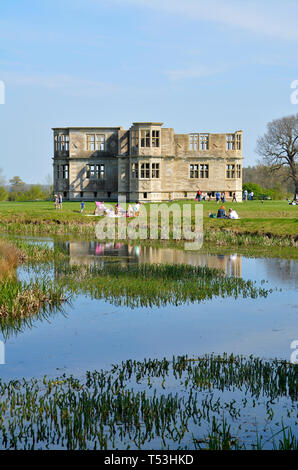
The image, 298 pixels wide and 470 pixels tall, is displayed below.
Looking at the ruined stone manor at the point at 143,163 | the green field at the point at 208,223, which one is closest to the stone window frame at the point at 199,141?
the ruined stone manor at the point at 143,163

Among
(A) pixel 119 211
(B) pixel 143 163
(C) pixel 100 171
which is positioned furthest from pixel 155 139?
(A) pixel 119 211

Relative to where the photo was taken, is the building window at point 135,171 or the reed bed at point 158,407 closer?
the reed bed at point 158,407

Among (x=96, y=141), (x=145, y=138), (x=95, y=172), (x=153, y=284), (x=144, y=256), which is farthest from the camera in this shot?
(x=95, y=172)

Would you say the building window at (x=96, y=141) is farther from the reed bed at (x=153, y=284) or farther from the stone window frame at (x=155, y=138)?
the reed bed at (x=153, y=284)

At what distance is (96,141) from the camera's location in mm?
63031

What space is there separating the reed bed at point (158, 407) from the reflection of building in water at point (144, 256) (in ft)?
35.1

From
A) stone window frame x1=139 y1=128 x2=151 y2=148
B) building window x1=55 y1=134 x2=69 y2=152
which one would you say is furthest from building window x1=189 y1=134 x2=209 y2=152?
building window x1=55 y1=134 x2=69 y2=152

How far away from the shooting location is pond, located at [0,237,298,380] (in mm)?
10422

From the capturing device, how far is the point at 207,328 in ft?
41.4

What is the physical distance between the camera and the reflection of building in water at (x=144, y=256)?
74.3ft

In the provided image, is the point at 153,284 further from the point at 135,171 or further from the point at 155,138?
the point at 155,138

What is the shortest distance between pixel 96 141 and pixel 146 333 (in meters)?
52.7

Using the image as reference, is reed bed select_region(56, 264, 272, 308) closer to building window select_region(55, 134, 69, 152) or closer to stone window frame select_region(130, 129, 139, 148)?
stone window frame select_region(130, 129, 139, 148)

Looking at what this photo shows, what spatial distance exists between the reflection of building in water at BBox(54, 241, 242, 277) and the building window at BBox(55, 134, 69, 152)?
35.5 m
